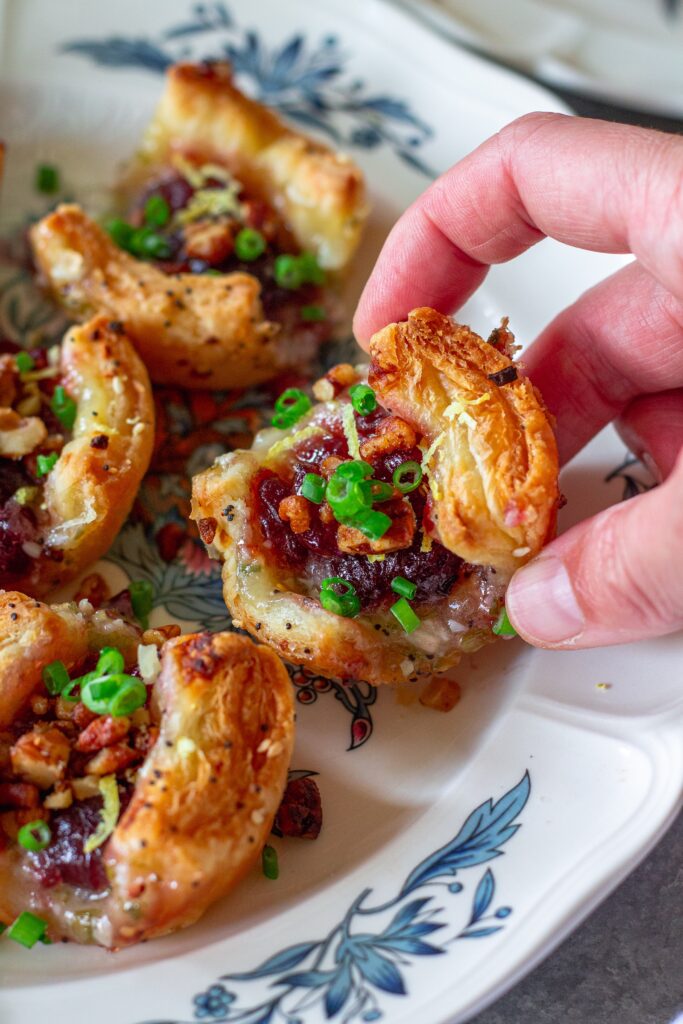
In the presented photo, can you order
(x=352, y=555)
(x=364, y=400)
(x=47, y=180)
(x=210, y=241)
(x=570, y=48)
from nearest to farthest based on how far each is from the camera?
1. (x=352, y=555)
2. (x=364, y=400)
3. (x=210, y=241)
4. (x=47, y=180)
5. (x=570, y=48)

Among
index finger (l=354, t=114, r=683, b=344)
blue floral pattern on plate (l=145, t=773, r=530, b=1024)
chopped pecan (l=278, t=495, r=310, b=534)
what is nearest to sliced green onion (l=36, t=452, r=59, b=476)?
chopped pecan (l=278, t=495, r=310, b=534)

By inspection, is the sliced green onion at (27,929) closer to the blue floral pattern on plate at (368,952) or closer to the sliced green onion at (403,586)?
the blue floral pattern on plate at (368,952)

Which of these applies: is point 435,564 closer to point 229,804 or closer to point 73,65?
point 229,804

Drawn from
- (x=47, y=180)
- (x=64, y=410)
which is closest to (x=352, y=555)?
(x=64, y=410)

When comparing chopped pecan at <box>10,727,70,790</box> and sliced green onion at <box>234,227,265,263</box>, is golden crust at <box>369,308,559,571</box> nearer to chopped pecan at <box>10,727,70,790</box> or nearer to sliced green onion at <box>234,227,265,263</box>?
chopped pecan at <box>10,727,70,790</box>

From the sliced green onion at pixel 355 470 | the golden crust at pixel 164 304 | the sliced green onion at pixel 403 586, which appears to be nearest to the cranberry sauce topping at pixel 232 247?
the golden crust at pixel 164 304

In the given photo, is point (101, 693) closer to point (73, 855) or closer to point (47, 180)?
point (73, 855)
